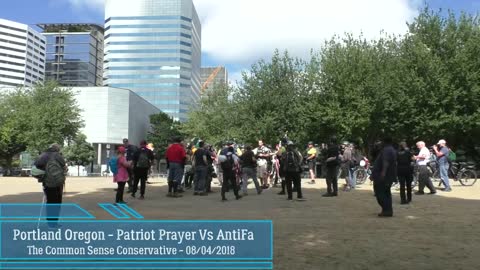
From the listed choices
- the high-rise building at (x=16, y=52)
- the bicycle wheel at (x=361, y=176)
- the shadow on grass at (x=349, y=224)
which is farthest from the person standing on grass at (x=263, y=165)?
the high-rise building at (x=16, y=52)

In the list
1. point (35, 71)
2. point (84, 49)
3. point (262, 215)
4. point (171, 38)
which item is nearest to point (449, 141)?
point (262, 215)

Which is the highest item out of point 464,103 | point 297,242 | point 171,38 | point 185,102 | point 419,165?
point 171,38

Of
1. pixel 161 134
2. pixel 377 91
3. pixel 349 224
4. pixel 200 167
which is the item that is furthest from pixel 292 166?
pixel 161 134

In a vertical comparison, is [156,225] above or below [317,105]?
below

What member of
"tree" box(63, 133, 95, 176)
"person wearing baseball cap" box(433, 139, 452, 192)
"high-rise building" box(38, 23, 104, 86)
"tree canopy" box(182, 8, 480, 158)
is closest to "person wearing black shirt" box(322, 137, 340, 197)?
"person wearing baseball cap" box(433, 139, 452, 192)

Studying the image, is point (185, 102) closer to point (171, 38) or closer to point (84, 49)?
point (171, 38)

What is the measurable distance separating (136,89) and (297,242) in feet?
486

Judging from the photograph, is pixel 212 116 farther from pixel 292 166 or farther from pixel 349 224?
pixel 349 224

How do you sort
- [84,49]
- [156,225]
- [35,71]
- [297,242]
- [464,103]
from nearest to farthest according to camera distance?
[297,242] → [156,225] → [464,103] → [84,49] → [35,71]

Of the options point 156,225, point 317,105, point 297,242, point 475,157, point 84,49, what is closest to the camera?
point 297,242

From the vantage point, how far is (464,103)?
34.8m

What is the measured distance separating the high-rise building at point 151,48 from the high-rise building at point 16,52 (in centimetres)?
4683

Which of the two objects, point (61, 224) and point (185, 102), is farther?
point (185, 102)

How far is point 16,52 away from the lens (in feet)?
588
